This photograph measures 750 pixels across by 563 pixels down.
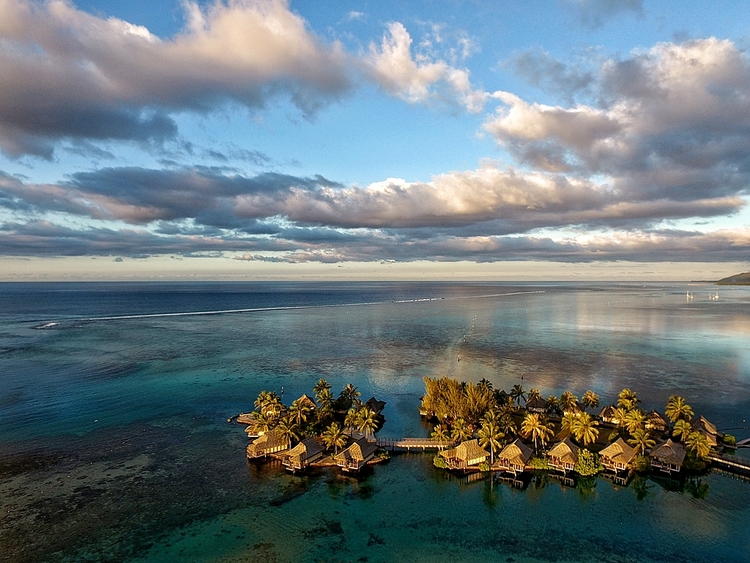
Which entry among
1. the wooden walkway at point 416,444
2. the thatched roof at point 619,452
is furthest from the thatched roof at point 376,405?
the thatched roof at point 619,452

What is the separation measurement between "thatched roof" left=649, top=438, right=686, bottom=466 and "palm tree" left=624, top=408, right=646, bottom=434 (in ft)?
10.8

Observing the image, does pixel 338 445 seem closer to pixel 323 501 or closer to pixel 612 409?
pixel 323 501

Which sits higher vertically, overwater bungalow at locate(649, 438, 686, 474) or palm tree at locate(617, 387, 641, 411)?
palm tree at locate(617, 387, 641, 411)

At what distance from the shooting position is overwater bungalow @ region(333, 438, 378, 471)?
51281mm

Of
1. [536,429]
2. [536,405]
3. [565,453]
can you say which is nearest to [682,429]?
[565,453]

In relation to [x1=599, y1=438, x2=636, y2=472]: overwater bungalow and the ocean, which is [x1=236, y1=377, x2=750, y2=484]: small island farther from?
the ocean

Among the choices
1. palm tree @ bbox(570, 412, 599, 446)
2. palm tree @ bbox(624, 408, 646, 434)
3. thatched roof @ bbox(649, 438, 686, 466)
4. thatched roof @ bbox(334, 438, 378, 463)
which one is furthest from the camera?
palm tree @ bbox(624, 408, 646, 434)

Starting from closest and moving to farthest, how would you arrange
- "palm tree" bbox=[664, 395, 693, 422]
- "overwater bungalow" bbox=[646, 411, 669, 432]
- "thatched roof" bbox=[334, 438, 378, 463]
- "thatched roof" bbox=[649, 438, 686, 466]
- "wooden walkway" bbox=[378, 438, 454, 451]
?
"thatched roof" bbox=[649, 438, 686, 466] < "thatched roof" bbox=[334, 438, 378, 463] < "wooden walkway" bbox=[378, 438, 454, 451] < "overwater bungalow" bbox=[646, 411, 669, 432] < "palm tree" bbox=[664, 395, 693, 422]

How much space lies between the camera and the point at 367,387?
8475cm

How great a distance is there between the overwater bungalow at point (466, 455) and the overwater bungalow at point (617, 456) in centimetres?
1340

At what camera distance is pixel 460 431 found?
5447cm

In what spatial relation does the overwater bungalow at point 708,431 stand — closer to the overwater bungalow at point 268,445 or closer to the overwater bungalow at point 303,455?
the overwater bungalow at point 303,455

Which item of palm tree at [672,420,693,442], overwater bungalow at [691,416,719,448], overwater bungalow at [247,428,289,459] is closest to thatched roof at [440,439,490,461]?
overwater bungalow at [247,428,289,459]

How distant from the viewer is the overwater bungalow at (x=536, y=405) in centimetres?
6589
